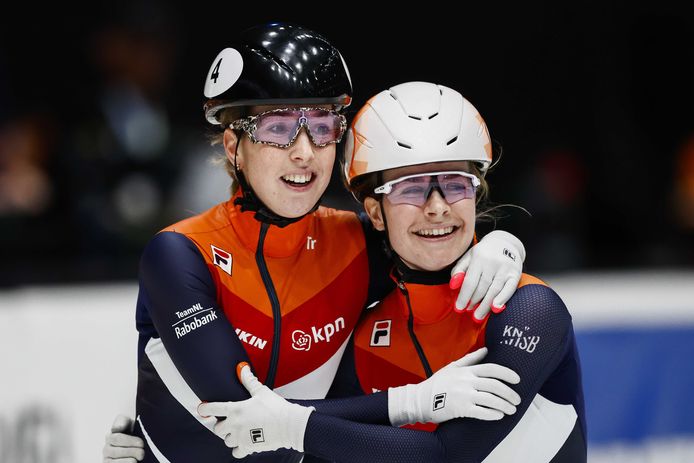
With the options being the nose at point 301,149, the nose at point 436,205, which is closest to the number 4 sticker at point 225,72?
the nose at point 301,149

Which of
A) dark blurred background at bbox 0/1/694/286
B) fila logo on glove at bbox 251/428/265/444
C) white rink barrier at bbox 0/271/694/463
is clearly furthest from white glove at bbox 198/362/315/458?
dark blurred background at bbox 0/1/694/286

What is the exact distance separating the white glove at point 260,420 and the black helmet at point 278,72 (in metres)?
0.92

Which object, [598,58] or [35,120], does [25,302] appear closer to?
[35,120]

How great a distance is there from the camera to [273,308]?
3.51m

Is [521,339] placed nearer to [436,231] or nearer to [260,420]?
[436,231]

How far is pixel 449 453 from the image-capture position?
3.21 meters

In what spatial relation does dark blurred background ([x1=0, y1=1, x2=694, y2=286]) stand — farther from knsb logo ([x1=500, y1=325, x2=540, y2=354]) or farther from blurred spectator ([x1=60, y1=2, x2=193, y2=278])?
knsb logo ([x1=500, y1=325, x2=540, y2=354])

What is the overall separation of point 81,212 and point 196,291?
149 inches

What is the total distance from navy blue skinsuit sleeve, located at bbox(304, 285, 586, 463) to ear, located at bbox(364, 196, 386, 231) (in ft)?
1.91

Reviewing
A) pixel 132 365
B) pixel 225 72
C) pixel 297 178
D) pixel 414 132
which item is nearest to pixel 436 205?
pixel 414 132

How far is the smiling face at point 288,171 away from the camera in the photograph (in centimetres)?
346

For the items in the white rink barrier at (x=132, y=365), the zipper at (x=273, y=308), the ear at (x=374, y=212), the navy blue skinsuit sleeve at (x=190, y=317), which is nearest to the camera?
the navy blue skinsuit sleeve at (x=190, y=317)

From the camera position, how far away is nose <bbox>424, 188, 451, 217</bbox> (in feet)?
11.2

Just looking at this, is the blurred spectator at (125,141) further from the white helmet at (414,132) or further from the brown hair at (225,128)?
the white helmet at (414,132)
